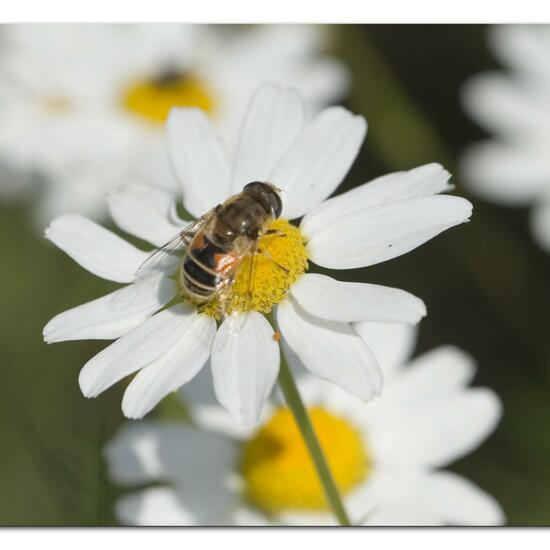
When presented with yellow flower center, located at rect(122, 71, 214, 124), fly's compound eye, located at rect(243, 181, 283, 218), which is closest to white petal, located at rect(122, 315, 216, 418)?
fly's compound eye, located at rect(243, 181, 283, 218)

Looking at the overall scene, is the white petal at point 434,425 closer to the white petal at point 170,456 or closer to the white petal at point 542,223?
the white petal at point 170,456

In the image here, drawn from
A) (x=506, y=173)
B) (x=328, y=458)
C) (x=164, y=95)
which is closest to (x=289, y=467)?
(x=328, y=458)

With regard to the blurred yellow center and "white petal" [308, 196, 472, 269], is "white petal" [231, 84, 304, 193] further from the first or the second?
the blurred yellow center

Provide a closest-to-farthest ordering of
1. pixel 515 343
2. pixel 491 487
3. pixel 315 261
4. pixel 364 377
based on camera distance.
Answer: pixel 364 377 → pixel 315 261 → pixel 491 487 → pixel 515 343

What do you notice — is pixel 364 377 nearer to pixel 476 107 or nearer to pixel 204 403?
pixel 204 403

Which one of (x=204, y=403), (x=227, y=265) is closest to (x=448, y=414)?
(x=204, y=403)

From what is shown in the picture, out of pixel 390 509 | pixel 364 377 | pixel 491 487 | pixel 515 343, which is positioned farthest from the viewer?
pixel 515 343

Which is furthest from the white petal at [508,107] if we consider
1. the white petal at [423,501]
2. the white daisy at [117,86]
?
the white petal at [423,501]
